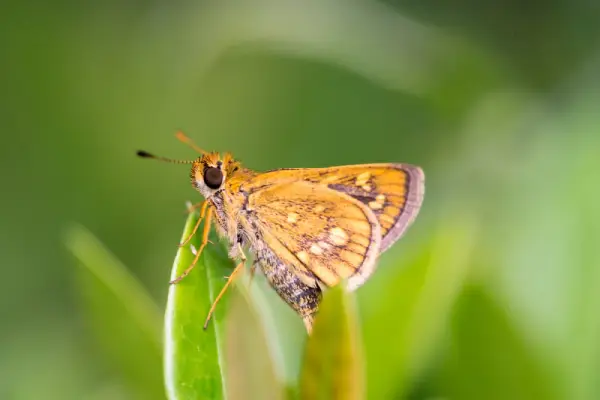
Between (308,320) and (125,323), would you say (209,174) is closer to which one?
(308,320)

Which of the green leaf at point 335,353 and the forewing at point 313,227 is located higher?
the green leaf at point 335,353

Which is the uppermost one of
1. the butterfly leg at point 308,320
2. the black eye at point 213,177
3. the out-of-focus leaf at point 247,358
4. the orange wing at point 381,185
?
the orange wing at point 381,185

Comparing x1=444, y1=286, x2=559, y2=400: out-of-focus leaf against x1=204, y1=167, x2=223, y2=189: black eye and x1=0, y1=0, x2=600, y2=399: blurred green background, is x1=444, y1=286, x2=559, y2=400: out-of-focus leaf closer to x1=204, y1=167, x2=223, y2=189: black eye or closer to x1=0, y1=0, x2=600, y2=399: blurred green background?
x1=0, y1=0, x2=600, y2=399: blurred green background

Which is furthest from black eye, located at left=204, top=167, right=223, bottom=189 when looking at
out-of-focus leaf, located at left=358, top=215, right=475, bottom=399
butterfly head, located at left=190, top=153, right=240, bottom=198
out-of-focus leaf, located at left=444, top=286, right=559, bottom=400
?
out-of-focus leaf, located at left=444, top=286, right=559, bottom=400

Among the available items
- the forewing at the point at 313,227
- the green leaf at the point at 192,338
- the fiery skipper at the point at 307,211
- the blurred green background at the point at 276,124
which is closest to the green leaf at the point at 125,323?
the green leaf at the point at 192,338

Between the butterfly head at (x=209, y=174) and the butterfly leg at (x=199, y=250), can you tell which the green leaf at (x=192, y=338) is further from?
the butterfly head at (x=209, y=174)

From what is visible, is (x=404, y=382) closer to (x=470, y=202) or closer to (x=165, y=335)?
(x=165, y=335)
